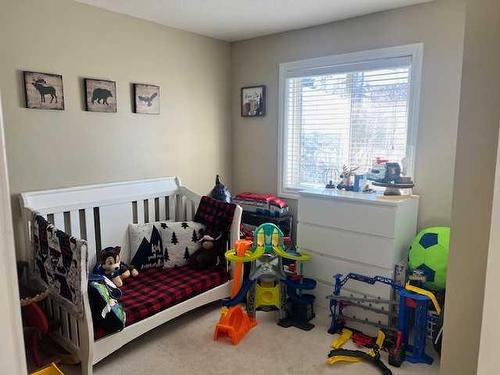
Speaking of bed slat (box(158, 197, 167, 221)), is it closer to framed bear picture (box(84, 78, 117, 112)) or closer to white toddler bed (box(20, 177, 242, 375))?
white toddler bed (box(20, 177, 242, 375))

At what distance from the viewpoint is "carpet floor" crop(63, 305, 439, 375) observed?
2.23 metres

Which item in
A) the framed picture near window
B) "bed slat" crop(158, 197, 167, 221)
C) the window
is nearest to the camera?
the window

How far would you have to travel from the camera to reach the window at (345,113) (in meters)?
2.92

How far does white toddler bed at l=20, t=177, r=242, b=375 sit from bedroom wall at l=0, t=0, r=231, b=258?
0.36ft

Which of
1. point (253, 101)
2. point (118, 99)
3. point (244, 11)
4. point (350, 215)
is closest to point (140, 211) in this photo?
point (118, 99)

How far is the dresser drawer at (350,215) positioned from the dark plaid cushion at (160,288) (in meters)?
Answer: 0.87

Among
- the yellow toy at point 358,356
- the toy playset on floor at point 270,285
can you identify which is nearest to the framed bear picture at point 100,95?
the toy playset on floor at point 270,285

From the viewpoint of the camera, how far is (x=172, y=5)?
9.14ft

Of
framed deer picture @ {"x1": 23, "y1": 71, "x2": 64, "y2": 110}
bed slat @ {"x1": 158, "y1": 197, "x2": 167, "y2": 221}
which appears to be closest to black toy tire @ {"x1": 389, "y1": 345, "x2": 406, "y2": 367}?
bed slat @ {"x1": 158, "y1": 197, "x2": 167, "y2": 221}

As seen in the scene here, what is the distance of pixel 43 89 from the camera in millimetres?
2578

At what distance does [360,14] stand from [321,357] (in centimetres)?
261

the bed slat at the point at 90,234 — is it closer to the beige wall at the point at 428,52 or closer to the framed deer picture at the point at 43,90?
the framed deer picture at the point at 43,90

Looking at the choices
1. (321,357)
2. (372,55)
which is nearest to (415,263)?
(321,357)

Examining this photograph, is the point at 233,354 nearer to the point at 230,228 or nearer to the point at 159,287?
the point at 159,287
